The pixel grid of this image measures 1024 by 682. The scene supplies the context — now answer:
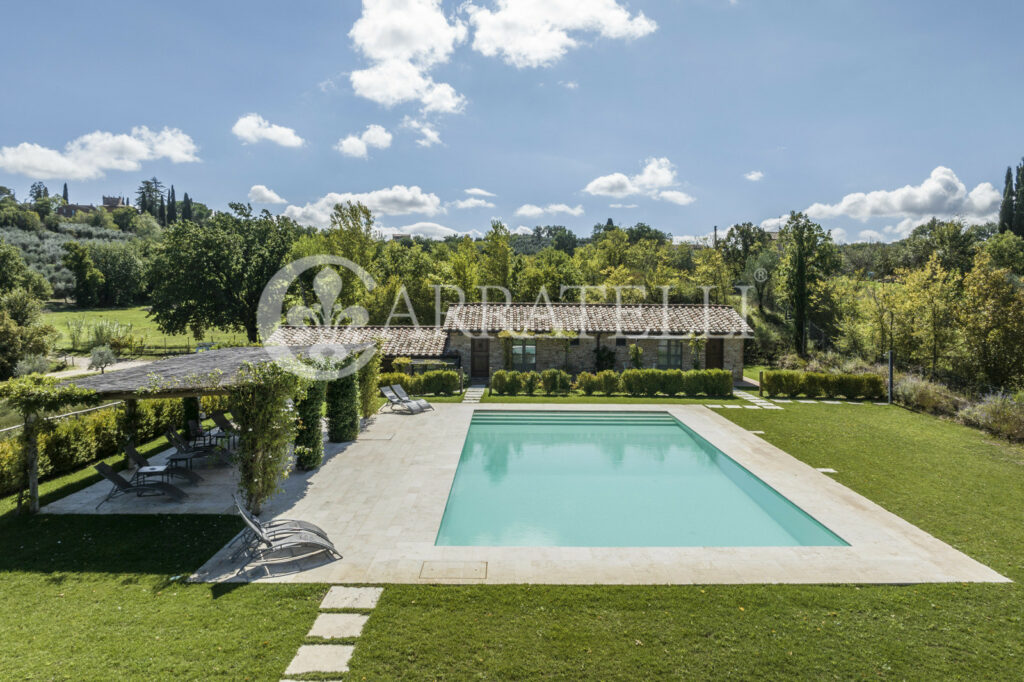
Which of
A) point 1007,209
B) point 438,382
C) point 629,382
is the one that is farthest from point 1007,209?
point 438,382

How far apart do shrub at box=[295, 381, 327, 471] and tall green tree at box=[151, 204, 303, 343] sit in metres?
24.3

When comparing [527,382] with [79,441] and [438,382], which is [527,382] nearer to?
[438,382]

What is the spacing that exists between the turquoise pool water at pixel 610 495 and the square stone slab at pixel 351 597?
198cm

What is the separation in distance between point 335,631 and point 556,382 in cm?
1633

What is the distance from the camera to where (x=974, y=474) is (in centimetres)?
1129

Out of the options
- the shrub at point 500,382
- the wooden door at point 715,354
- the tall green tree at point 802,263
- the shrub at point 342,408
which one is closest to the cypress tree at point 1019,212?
the tall green tree at point 802,263

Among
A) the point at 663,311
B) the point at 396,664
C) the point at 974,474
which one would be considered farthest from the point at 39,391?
the point at 663,311

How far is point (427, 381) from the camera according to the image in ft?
69.4

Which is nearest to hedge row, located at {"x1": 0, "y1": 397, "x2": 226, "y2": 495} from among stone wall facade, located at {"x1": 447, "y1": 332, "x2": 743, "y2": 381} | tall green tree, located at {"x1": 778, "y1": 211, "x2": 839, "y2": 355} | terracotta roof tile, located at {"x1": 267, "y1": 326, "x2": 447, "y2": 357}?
terracotta roof tile, located at {"x1": 267, "y1": 326, "x2": 447, "y2": 357}

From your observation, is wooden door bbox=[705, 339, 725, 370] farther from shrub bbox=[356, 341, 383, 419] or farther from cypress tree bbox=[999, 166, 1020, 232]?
cypress tree bbox=[999, 166, 1020, 232]

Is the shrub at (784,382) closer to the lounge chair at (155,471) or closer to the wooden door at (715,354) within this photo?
the wooden door at (715,354)

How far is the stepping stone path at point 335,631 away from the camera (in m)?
5.07

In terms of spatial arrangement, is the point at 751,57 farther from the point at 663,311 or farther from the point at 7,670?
the point at 7,670

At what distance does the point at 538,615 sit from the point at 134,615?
15.8ft
